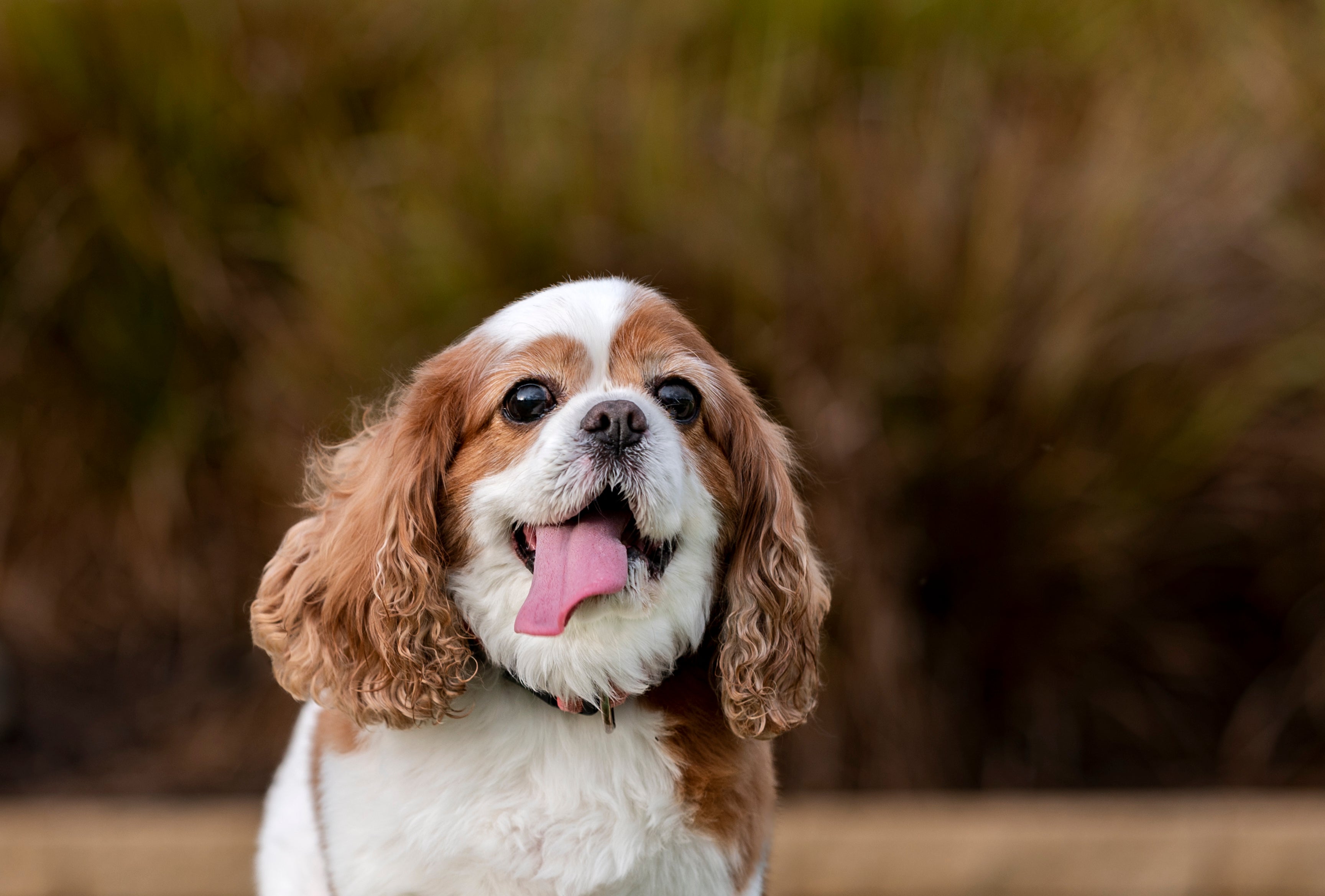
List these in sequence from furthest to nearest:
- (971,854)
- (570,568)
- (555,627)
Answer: (971,854) < (570,568) < (555,627)

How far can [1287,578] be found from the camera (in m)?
6.90

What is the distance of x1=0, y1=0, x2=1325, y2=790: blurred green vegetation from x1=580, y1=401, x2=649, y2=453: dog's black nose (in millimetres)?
3344

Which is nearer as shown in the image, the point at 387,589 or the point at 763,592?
the point at 387,589

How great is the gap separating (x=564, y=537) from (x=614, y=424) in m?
0.31

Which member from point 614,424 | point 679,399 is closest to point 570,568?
point 614,424

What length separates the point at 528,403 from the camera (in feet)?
10.9

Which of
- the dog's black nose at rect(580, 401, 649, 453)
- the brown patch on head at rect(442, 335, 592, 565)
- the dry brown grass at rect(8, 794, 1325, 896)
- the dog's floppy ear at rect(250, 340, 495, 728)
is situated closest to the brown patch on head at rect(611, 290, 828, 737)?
the brown patch on head at rect(442, 335, 592, 565)

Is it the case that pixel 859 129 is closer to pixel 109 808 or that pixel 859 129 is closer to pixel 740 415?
pixel 740 415

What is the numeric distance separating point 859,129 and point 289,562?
456 cm

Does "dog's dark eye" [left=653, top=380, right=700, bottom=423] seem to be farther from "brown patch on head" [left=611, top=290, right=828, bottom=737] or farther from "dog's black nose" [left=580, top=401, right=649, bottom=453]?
"dog's black nose" [left=580, top=401, right=649, bottom=453]

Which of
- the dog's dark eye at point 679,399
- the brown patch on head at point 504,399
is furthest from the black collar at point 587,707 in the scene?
the dog's dark eye at point 679,399

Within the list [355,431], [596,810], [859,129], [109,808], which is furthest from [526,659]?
[859,129]

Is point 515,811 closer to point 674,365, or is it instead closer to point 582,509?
point 582,509

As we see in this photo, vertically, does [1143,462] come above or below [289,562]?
below
